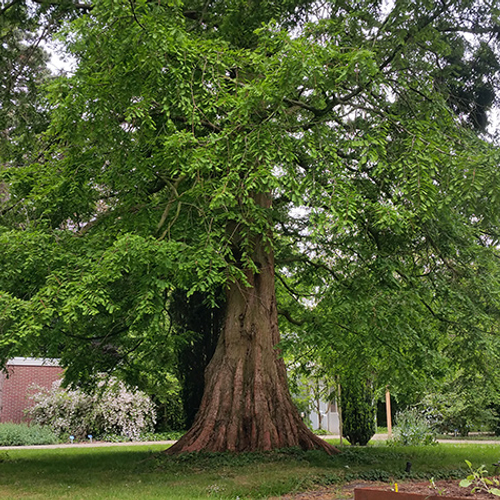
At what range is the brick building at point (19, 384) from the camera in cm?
2059

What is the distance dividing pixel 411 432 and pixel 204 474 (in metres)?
9.71

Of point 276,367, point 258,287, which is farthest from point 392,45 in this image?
point 276,367

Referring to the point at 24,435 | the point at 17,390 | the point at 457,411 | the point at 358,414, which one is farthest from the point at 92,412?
the point at 457,411

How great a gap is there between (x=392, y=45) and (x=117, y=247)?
522 cm

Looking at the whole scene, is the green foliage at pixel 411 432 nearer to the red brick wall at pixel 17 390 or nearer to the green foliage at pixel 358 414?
the green foliage at pixel 358 414

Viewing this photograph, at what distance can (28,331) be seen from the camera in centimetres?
781

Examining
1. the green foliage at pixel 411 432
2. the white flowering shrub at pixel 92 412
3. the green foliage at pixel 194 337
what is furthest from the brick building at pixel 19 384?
the green foliage at pixel 411 432

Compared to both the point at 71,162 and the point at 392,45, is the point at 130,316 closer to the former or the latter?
the point at 71,162

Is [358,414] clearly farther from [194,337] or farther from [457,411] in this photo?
[457,411]

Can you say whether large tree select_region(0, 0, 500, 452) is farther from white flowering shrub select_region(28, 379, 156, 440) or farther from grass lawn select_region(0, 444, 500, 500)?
white flowering shrub select_region(28, 379, 156, 440)

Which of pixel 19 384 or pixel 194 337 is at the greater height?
pixel 194 337

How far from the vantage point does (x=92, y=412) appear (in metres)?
19.4

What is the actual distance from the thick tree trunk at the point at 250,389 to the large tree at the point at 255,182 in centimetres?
4

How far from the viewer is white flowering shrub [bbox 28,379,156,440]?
1939 centimetres
